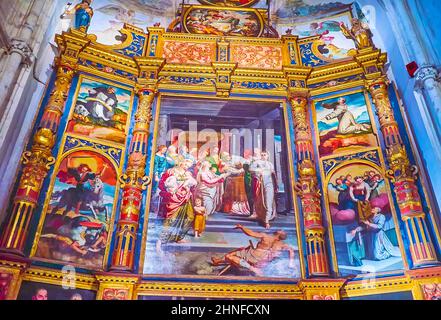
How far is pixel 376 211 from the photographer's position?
8203mm

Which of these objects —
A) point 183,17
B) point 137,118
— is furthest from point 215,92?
point 183,17

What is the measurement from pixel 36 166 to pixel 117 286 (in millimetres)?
2671

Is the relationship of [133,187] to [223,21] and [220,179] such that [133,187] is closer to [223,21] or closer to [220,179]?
[220,179]

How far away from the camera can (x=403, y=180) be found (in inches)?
323

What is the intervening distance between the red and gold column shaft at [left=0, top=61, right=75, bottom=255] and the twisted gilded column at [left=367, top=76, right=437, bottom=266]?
6.53 metres

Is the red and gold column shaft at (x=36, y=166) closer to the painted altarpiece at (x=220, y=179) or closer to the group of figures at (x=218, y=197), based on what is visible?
the painted altarpiece at (x=220, y=179)

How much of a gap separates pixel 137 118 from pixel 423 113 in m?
5.75

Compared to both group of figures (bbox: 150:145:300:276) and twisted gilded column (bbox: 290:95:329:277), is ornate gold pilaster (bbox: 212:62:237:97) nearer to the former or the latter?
twisted gilded column (bbox: 290:95:329:277)

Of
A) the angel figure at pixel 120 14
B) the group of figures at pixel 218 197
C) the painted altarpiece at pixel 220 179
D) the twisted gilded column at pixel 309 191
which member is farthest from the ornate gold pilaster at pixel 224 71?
the angel figure at pixel 120 14

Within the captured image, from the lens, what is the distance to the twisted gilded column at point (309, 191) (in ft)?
25.6

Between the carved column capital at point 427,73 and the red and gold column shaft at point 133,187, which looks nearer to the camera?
the red and gold column shaft at point 133,187

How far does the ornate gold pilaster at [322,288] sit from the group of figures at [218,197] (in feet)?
1.99

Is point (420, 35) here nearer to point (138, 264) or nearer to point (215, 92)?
point (215, 92)

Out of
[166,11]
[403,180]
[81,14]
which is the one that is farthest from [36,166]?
[403,180]
